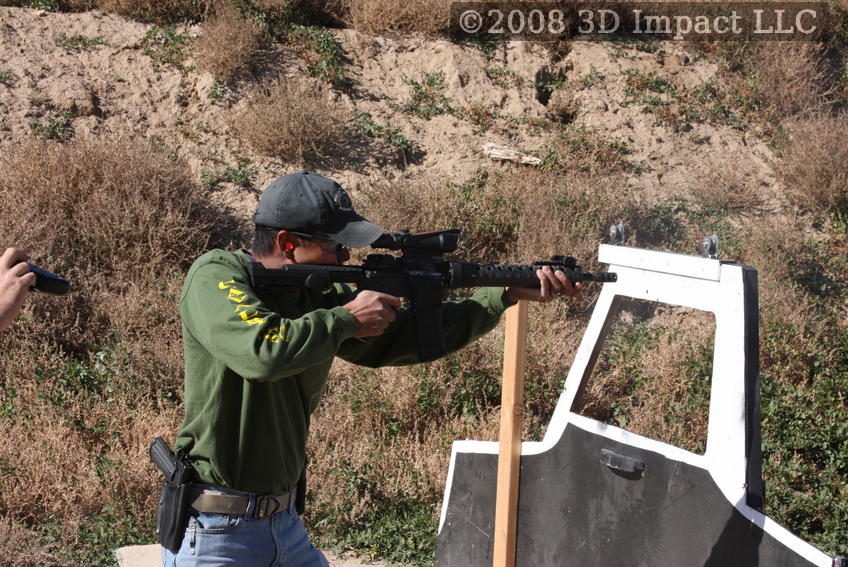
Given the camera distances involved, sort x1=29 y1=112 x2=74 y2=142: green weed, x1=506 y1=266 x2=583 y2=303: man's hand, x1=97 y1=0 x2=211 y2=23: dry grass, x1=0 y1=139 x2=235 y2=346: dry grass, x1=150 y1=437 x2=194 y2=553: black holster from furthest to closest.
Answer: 1. x1=97 y1=0 x2=211 y2=23: dry grass
2. x1=29 y1=112 x2=74 y2=142: green weed
3. x1=0 y1=139 x2=235 y2=346: dry grass
4. x1=506 y1=266 x2=583 y2=303: man's hand
5. x1=150 y1=437 x2=194 y2=553: black holster

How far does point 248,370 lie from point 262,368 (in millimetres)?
47

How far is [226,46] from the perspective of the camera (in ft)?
31.4

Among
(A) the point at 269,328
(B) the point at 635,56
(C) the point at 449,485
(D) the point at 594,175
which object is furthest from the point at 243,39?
(A) the point at 269,328

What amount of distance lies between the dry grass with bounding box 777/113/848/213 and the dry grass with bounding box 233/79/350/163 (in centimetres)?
509

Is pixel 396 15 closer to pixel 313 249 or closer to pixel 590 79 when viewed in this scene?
pixel 590 79

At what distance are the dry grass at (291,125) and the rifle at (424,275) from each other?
Result: 6.37 m

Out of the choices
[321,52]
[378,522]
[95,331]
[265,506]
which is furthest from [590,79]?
[265,506]

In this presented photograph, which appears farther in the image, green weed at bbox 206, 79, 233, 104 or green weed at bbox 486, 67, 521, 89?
green weed at bbox 486, 67, 521, 89

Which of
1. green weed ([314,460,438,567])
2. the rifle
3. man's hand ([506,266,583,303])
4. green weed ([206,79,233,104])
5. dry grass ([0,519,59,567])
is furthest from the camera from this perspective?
green weed ([206,79,233,104])

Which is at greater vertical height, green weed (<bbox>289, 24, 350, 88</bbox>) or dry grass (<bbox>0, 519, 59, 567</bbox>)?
green weed (<bbox>289, 24, 350, 88</bbox>)

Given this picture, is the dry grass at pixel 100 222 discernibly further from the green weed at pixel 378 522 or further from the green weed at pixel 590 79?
the green weed at pixel 590 79

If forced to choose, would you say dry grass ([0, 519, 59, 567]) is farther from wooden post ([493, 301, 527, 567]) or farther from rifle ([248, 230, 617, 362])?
rifle ([248, 230, 617, 362])

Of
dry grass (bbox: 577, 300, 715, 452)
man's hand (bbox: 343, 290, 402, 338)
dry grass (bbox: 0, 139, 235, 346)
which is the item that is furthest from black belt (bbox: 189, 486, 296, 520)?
dry grass (bbox: 0, 139, 235, 346)

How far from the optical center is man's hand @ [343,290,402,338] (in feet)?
8.15
